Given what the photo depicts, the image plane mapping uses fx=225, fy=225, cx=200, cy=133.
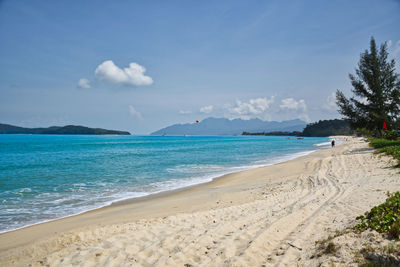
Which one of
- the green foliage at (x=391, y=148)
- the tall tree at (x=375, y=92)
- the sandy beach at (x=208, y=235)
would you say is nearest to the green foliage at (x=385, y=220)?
the sandy beach at (x=208, y=235)

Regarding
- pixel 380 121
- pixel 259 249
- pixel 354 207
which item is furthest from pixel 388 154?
pixel 259 249

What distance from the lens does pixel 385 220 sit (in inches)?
170

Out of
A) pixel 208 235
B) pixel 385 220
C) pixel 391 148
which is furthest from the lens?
pixel 391 148

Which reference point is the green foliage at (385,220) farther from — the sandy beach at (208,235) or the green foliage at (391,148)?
the green foliage at (391,148)

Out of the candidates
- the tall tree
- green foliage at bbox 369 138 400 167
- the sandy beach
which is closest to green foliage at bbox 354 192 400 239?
the sandy beach

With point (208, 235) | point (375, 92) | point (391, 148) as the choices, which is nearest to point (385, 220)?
point (208, 235)

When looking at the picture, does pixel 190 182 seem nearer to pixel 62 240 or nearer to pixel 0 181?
pixel 62 240

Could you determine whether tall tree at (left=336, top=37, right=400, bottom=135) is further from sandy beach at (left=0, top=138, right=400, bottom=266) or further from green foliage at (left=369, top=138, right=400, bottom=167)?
sandy beach at (left=0, top=138, right=400, bottom=266)

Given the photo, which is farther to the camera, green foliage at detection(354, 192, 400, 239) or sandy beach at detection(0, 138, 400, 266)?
sandy beach at detection(0, 138, 400, 266)

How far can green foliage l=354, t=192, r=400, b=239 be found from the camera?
157 inches

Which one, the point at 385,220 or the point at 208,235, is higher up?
the point at 385,220

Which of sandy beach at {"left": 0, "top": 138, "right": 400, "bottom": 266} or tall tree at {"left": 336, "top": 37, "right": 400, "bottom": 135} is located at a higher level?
tall tree at {"left": 336, "top": 37, "right": 400, "bottom": 135}

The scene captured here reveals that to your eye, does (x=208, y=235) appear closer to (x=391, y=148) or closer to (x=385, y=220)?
(x=385, y=220)

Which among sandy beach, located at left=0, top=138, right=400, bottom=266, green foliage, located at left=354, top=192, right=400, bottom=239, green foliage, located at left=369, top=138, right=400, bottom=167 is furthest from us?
green foliage, located at left=369, top=138, right=400, bottom=167
